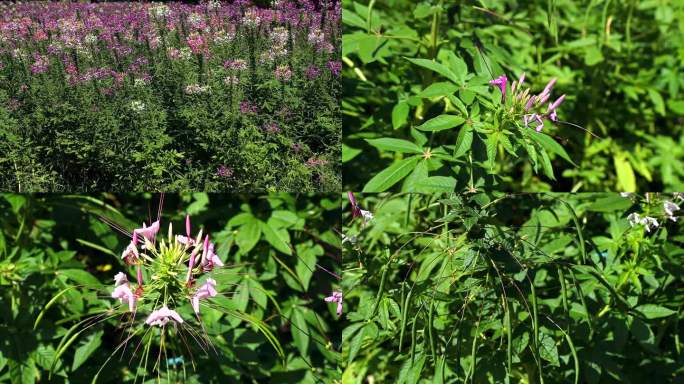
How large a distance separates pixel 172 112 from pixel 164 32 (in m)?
0.22

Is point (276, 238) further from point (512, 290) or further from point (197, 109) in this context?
point (512, 290)

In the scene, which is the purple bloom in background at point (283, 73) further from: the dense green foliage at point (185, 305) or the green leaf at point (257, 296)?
the green leaf at point (257, 296)

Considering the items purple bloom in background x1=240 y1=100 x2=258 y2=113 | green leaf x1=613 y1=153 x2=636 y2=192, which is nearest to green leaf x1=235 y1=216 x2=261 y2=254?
purple bloom in background x1=240 y1=100 x2=258 y2=113

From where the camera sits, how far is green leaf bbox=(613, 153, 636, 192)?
280 cm

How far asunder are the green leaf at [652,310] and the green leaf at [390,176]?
2.25 feet

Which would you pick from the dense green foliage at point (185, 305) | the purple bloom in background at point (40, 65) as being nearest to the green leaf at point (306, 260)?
the dense green foliage at point (185, 305)

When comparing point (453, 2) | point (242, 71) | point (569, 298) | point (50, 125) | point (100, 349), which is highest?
point (453, 2)

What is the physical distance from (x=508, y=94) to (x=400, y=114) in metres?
0.36

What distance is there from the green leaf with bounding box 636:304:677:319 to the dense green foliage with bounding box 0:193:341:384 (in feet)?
2.71

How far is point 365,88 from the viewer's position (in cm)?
200

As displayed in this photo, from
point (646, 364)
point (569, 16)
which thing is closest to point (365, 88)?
point (646, 364)

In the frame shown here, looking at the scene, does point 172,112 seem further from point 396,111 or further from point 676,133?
point 676,133

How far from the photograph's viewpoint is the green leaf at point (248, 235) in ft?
6.46

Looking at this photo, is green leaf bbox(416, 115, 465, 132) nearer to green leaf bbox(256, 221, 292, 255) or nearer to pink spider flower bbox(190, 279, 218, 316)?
pink spider flower bbox(190, 279, 218, 316)
